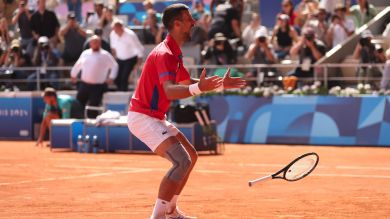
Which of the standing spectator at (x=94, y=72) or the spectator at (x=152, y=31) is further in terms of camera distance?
the spectator at (x=152, y=31)

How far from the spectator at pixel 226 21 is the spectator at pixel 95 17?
3.96 m

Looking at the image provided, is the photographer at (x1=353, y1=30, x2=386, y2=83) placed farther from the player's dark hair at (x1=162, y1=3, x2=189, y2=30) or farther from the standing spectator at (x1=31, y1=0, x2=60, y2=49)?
the player's dark hair at (x1=162, y1=3, x2=189, y2=30)

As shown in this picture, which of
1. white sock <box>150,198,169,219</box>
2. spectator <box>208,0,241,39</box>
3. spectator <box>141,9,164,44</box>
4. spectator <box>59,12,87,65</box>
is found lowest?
spectator <box>59,12,87,65</box>

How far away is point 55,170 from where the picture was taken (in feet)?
55.8

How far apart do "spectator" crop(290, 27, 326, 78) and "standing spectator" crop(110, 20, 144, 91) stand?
402 centimetres

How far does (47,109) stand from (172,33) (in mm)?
15142

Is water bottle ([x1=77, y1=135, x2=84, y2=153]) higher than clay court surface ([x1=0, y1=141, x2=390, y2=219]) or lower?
lower

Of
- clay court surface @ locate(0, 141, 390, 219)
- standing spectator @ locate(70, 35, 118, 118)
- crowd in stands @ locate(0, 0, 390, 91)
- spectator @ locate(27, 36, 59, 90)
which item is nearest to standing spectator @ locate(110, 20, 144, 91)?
crowd in stands @ locate(0, 0, 390, 91)

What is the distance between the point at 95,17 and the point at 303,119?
28.0ft

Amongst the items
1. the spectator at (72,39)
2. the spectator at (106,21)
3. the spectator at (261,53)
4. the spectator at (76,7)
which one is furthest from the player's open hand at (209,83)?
the spectator at (76,7)

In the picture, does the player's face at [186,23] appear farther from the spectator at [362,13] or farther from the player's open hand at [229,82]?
the spectator at [362,13]

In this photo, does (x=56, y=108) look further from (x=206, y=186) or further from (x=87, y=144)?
(x=206, y=186)

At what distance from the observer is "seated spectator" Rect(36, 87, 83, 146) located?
23.7 metres

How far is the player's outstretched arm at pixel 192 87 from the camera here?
28.3ft
